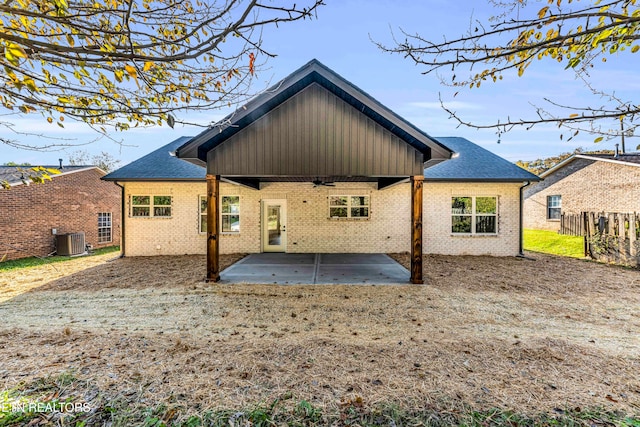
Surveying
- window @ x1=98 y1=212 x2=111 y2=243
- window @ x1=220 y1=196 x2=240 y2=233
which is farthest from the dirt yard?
window @ x1=98 y1=212 x2=111 y2=243

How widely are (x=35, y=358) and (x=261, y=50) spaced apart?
15.8ft

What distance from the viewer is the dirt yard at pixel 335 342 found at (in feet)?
9.63

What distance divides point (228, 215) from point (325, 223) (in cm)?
427

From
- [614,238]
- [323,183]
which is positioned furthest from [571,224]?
[323,183]

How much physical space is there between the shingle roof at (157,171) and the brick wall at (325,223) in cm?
41

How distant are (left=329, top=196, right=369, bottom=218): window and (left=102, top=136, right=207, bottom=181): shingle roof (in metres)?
5.52

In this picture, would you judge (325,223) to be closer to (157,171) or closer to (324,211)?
(324,211)

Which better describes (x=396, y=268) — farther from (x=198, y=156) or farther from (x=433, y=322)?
(x=198, y=156)

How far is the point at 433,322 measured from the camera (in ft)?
16.1

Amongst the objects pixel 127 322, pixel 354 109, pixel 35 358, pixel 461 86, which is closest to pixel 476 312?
pixel 461 86

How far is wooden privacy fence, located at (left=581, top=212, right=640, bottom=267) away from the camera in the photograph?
9.59 m

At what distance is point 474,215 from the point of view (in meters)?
11.9

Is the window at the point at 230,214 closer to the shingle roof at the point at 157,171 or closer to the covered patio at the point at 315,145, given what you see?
the shingle roof at the point at 157,171

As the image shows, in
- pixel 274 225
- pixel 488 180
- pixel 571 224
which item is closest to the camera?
pixel 488 180
